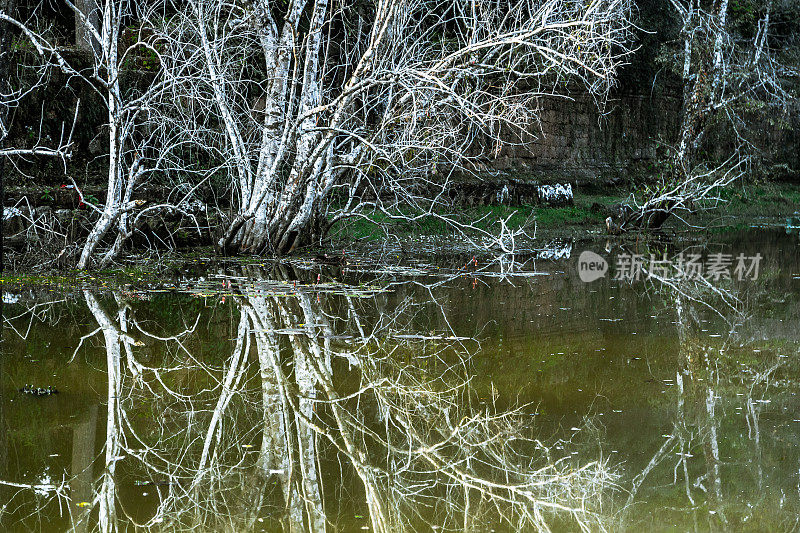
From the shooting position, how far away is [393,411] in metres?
4.55

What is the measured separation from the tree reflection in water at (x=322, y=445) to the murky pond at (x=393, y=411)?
1 centimetres

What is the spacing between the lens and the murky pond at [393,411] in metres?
3.37

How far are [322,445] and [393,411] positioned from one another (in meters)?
0.65

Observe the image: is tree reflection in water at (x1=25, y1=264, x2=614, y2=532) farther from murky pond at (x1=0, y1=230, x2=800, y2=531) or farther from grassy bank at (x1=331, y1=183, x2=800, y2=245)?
grassy bank at (x1=331, y1=183, x2=800, y2=245)

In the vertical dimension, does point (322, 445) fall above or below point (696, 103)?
below

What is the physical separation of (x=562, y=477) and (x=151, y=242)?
27.8 feet

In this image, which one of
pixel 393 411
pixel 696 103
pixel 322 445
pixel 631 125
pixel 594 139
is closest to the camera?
pixel 322 445

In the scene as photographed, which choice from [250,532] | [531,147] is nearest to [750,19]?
[531,147]

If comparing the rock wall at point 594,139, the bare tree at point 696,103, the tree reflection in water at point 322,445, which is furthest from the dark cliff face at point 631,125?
the tree reflection in water at point 322,445

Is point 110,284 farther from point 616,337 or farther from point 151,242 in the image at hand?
point 616,337

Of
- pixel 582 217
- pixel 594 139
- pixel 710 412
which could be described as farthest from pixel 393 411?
pixel 594 139

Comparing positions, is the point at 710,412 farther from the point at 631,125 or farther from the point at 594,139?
the point at 631,125

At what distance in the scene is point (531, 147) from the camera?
18562 millimetres

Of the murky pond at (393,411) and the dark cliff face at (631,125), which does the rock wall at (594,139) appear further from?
the murky pond at (393,411)
